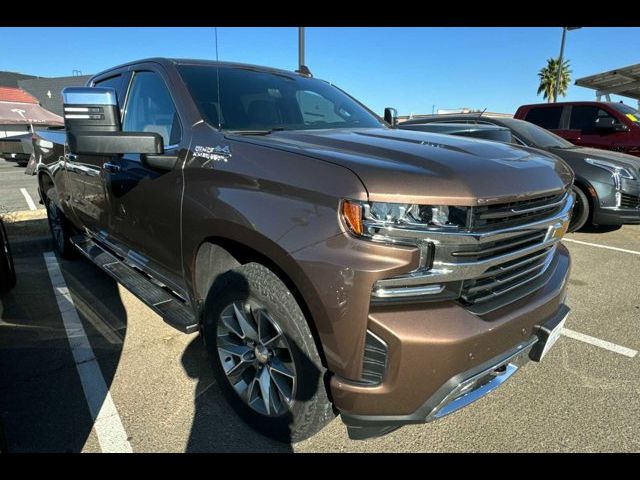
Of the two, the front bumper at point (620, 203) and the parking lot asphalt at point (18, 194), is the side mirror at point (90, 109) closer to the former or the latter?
the front bumper at point (620, 203)

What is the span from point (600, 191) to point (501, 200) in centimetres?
521

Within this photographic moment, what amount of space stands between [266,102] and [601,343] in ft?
9.82

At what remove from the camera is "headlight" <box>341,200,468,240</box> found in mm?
1584

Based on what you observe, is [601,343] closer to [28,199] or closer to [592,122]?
[592,122]

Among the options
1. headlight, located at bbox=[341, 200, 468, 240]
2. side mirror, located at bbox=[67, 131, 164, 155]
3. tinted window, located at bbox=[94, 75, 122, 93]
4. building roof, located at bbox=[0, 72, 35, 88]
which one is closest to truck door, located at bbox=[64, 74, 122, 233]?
tinted window, located at bbox=[94, 75, 122, 93]

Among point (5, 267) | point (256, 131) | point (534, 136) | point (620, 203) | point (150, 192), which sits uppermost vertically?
point (256, 131)

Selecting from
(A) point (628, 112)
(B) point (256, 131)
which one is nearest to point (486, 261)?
(B) point (256, 131)

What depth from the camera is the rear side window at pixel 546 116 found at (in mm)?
9039

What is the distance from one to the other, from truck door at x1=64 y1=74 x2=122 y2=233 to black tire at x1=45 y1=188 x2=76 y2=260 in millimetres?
758

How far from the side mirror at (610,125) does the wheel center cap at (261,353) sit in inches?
336

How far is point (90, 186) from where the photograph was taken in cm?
361

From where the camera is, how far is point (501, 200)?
169 cm
